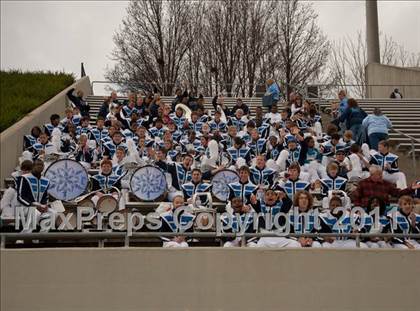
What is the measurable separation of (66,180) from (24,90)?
28.6 feet

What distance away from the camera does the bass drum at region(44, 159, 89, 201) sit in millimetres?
12977

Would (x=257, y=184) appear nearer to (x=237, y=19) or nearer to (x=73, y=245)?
(x=73, y=245)

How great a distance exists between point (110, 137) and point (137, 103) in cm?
384

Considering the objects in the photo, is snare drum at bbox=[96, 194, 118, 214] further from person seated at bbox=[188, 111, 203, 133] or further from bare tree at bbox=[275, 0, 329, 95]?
bare tree at bbox=[275, 0, 329, 95]

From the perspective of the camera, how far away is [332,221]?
11.7m

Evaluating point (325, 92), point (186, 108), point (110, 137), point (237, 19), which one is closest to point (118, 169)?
point (110, 137)

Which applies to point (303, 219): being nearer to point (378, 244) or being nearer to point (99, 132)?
point (378, 244)

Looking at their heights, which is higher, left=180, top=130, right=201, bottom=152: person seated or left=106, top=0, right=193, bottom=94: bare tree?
left=106, top=0, right=193, bottom=94: bare tree

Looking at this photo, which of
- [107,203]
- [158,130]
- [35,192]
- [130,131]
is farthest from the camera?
[158,130]

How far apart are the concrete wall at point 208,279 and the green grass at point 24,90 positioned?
6.30m

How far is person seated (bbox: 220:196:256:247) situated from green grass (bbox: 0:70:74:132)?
6.76 m

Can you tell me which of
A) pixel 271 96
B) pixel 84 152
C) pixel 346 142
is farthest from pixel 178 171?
pixel 271 96

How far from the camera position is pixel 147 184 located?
44.1 ft

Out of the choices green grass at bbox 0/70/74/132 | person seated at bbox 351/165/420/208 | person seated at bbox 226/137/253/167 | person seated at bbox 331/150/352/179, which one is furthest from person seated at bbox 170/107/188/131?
person seated at bbox 351/165/420/208
